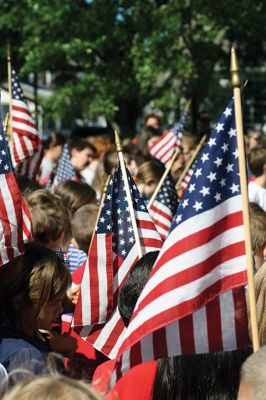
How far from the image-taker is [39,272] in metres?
4.11

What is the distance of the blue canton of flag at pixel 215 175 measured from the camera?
3.56 m

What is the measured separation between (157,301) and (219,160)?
0.60 m

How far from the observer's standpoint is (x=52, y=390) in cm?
254

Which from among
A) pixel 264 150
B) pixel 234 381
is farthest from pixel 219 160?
pixel 264 150

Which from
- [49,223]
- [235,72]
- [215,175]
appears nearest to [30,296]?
[215,175]

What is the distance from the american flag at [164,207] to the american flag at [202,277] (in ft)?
13.5

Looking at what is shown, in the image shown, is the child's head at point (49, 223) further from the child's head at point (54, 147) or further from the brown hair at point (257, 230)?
the child's head at point (54, 147)

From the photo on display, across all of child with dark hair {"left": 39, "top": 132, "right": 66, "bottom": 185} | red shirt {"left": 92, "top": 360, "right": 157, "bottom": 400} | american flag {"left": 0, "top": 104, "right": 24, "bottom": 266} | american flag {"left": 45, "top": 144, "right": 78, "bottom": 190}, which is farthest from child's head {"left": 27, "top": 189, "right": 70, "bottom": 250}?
child with dark hair {"left": 39, "top": 132, "right": 66, "bottom": 185}

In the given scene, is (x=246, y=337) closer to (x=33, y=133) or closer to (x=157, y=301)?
(x=157, y=301)

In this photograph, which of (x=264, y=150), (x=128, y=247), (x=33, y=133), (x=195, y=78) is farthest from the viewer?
(x=195, y=78)

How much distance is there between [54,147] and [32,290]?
415 inches

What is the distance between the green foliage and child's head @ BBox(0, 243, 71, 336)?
55.0ft

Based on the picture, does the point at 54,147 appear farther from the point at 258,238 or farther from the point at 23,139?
the point at 258,238

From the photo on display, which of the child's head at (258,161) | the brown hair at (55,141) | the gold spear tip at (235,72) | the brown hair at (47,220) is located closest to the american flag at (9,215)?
the gold spear tip at (235,72)
